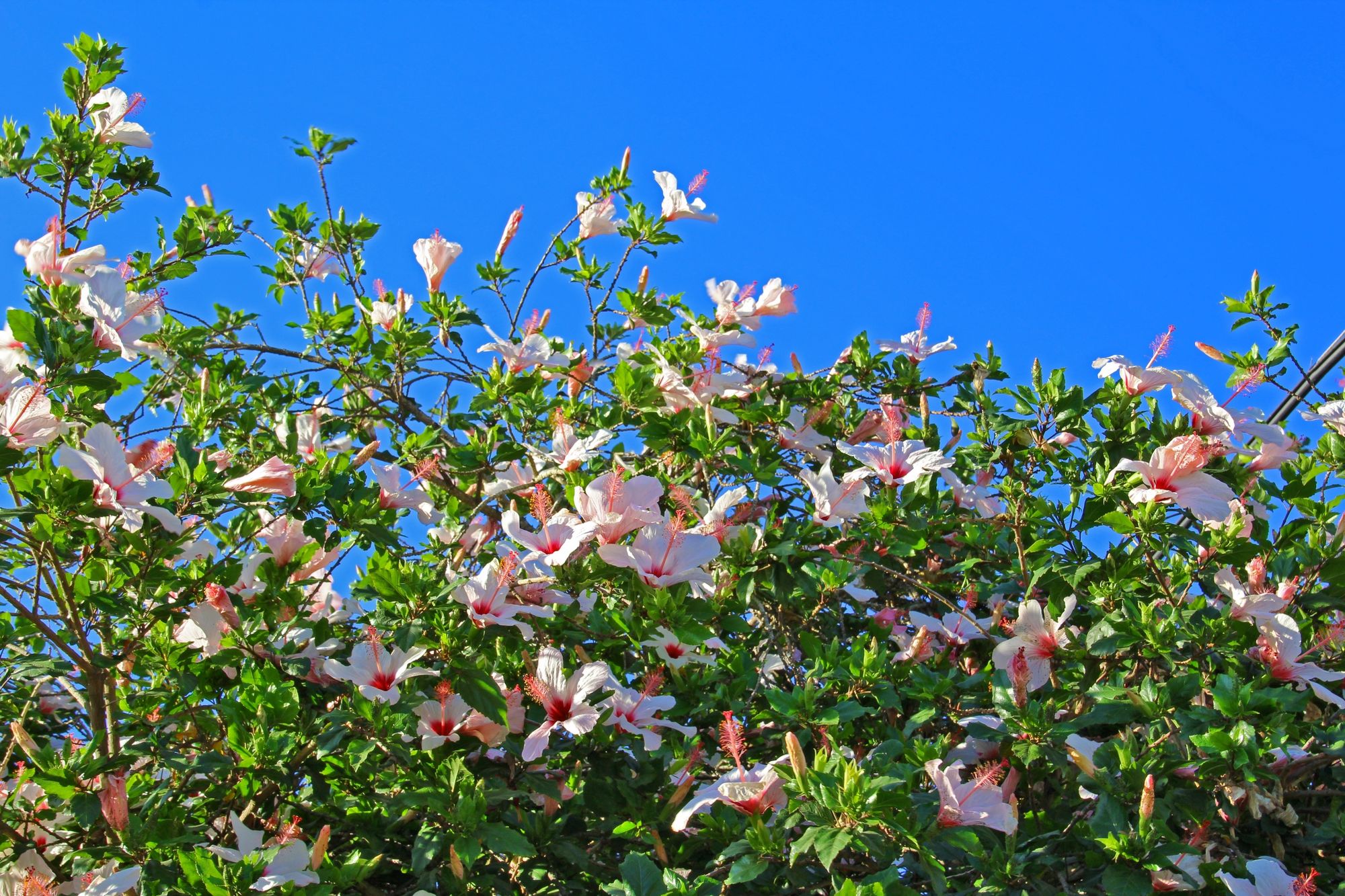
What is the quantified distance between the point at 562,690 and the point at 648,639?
0.72 ft

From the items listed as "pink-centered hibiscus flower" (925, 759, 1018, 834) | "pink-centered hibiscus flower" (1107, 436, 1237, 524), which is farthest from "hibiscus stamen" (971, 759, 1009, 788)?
"pink-centered hibiscus flower" (1107, 436, 1237, 524)

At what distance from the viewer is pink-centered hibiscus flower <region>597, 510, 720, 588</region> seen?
2.50m

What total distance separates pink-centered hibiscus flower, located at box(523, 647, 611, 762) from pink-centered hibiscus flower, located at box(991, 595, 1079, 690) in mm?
998

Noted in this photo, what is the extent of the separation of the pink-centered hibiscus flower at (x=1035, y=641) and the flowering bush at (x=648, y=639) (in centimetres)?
1

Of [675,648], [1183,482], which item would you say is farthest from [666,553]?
[1183,482]

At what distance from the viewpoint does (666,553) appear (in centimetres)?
252

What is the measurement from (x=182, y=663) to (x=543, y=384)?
139 cm

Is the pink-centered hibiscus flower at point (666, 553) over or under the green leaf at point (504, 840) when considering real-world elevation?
over

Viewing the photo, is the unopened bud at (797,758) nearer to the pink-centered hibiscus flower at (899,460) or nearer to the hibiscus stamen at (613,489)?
the hibiscus stamen at (613,489)

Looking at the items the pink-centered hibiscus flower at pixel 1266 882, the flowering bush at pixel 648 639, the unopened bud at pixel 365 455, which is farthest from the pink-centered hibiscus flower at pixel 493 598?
the pink-centered hibiscus flower at pixel 1266 882

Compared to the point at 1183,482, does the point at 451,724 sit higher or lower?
lower

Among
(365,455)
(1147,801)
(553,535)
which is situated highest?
(365,455)

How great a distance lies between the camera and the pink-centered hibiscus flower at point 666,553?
2.50 m

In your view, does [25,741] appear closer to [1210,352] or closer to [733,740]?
[733,740]
